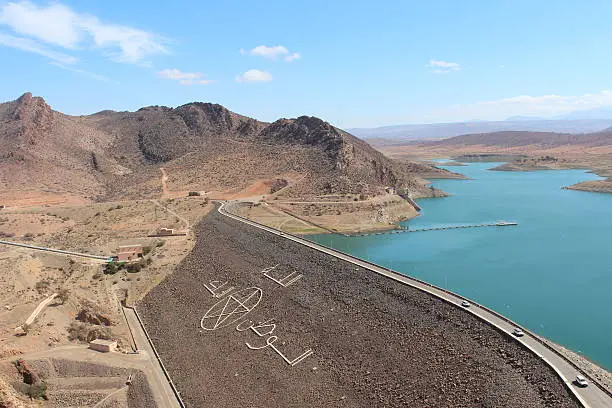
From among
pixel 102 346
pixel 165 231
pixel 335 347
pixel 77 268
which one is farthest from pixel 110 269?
pixel 335 347

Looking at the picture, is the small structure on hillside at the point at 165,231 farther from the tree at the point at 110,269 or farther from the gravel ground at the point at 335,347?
the gravel ground at the point at 335,347

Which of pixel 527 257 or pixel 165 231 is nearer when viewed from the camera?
pixel 527 257

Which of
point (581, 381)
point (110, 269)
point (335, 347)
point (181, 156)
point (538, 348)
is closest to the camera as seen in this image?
point (581, 381)

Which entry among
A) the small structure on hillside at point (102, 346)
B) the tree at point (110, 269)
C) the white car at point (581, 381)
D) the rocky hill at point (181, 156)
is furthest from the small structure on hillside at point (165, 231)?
the white car at point (581, 381)

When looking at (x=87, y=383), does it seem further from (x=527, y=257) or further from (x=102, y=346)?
(x=527, y=257)

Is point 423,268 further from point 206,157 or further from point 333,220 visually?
point 206,157

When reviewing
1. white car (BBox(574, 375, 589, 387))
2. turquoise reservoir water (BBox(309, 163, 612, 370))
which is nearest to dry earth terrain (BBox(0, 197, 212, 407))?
turquoise reservoir water (BBox(309, 163, 612, 370))

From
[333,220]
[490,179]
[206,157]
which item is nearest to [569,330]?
[333,220]
